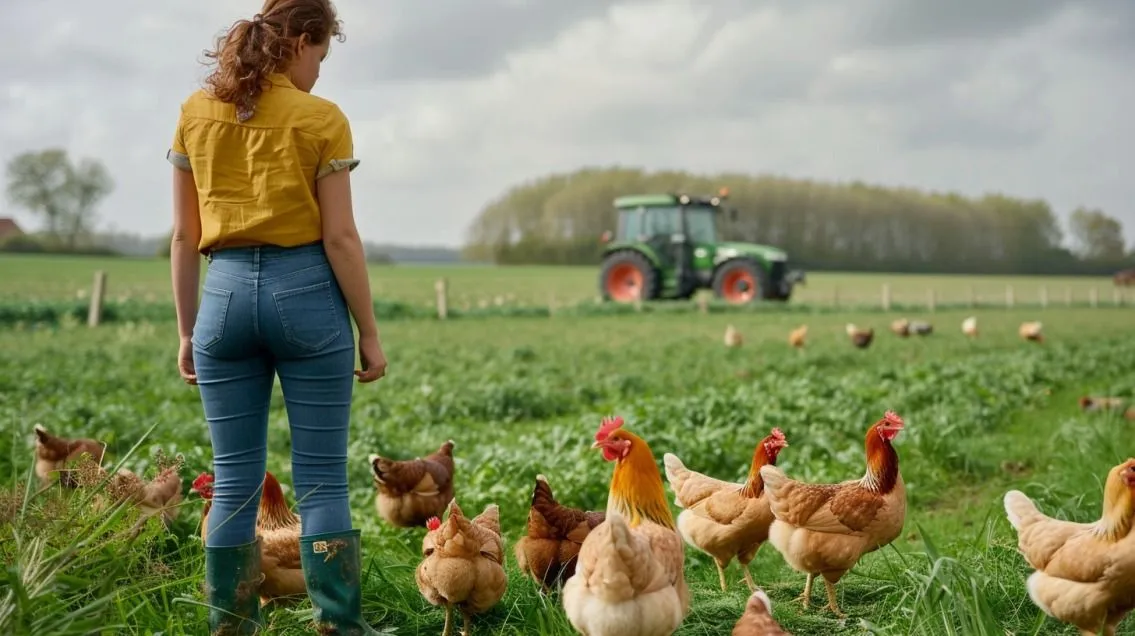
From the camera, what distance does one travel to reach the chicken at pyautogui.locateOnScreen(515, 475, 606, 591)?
3.96 metres

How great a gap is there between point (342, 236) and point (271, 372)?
567 mm

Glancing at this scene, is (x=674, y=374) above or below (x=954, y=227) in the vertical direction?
below

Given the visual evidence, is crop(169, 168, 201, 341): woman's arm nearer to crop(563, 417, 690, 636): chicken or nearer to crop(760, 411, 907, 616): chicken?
crop(563, 417, 690, 636): chicken

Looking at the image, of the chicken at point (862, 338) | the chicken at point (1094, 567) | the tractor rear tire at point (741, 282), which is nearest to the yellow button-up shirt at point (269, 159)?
the chicken at point (1094, 567)

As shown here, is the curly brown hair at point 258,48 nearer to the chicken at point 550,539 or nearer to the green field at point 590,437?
the green field at point 590,437

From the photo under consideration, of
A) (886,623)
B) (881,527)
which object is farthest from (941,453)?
(886,623)

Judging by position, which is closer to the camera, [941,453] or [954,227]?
[941,453]

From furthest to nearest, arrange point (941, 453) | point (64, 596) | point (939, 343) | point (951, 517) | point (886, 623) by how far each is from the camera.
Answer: point (939, 343), point (941, 453), point (951, 517), point (886, 623), point (64, 596)

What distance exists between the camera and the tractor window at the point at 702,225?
91.1ft

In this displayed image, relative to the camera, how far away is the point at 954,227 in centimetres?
6397

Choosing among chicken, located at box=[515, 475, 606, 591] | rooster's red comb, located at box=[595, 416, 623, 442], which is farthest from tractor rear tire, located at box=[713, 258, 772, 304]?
rooster's red comb, located at box=[595, 416, 623, 442]

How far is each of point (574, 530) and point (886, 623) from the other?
1.28 metres

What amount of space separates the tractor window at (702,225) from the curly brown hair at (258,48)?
25.2 meters

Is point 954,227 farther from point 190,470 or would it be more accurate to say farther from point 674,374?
point 190,470
